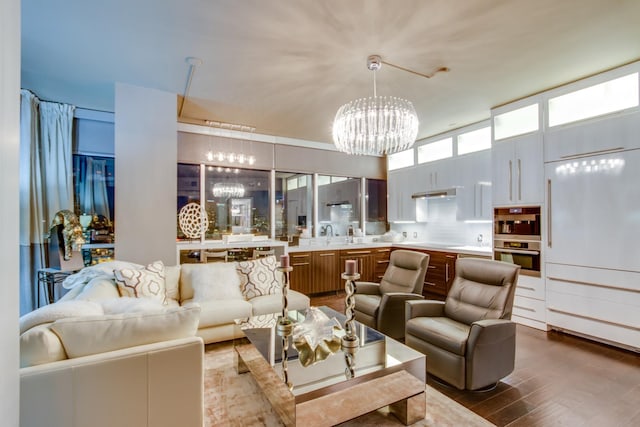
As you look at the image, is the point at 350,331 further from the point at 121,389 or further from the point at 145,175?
the point at 145,175

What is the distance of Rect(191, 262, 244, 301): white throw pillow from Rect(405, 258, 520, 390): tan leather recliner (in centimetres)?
195

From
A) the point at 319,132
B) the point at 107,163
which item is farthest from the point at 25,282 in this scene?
the point at 319,132

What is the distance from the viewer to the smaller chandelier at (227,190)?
5.13 metres

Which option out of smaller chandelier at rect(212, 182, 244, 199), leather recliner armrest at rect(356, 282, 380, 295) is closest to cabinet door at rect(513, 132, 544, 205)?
leather recliner armrest at rect(356, 282, 380, 295)

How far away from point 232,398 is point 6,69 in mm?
2286

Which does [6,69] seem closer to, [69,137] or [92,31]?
[92,31]

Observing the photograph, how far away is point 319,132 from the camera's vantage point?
17.6ft

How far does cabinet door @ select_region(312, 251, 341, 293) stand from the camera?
526 cm

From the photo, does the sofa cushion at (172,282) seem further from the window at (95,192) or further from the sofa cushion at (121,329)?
the sofa cushion at (121,329)

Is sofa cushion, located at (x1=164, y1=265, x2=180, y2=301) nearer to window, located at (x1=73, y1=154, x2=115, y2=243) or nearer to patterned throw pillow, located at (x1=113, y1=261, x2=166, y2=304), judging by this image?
patterned throw pillow, located at (x1=113, y1=261, x2=166, y2=304)

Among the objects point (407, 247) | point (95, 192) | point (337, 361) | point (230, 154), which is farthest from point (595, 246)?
point (95, 192)

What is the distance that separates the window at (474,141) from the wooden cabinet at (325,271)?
286 cm

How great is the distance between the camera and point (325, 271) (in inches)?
210

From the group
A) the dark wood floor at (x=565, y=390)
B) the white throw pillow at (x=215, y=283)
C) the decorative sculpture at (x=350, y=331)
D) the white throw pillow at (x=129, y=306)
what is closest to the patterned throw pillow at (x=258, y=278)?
the white throw pillow at (x=215, y=283)
